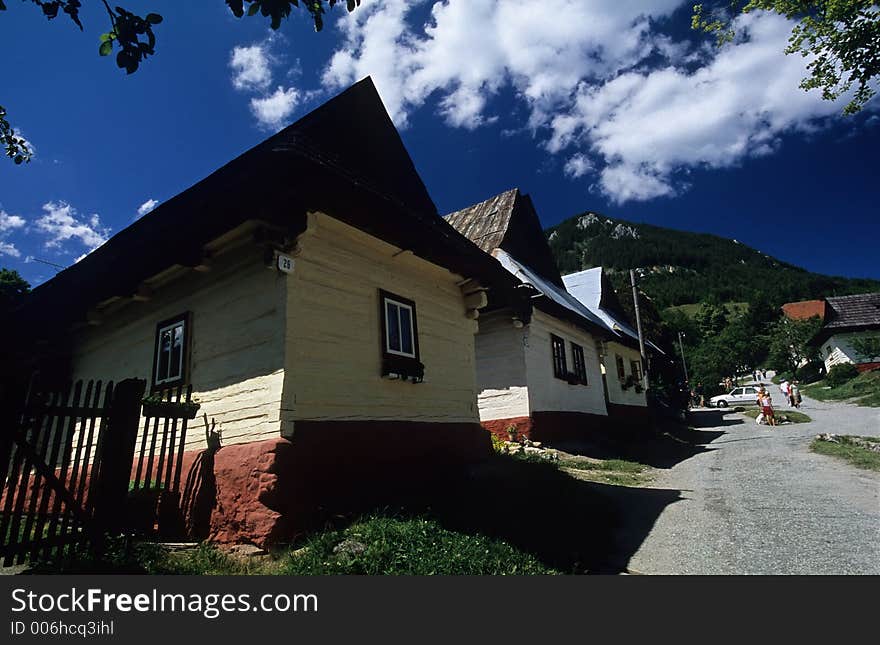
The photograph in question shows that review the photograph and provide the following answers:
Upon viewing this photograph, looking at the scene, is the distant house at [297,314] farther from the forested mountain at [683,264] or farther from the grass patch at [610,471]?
the forested mountain at [683,264]

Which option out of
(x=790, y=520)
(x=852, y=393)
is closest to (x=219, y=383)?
(x=790, y=520)

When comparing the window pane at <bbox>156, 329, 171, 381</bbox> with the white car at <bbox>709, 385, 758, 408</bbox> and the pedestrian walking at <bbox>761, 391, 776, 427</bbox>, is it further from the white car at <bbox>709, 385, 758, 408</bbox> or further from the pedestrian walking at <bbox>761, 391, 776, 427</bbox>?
the white car at <bbox>709, 385, 758, 408</bbox>

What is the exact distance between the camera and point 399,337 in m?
7.20

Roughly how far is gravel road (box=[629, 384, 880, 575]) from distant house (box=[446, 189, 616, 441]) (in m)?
3.53

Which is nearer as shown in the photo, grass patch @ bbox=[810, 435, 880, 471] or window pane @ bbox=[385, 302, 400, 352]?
window pane @ bbox=[385, 302, 400, 352]

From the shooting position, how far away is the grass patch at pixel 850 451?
338 inches

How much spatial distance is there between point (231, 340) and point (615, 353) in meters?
17.7

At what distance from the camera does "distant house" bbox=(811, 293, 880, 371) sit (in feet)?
136

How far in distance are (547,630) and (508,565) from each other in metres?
1.30

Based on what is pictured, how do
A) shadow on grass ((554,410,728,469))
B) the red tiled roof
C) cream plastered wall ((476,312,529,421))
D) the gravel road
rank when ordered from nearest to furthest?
the gravel road < cream plastered wall ((476,312,529,421)) < shadow on grass ((554,410,728,469)) < the red tiled roof

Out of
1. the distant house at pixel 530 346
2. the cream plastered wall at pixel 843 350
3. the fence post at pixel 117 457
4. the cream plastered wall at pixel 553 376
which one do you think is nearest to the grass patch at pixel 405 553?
the fence post at pixel 117 457

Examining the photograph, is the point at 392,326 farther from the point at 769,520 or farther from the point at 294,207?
the point at 769,520

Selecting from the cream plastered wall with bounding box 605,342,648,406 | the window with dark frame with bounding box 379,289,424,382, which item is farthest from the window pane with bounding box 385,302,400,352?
the cream plastered wall with bounding box 605,342,648,406

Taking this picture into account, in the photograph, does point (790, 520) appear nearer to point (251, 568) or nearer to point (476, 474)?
point (476, 474)
